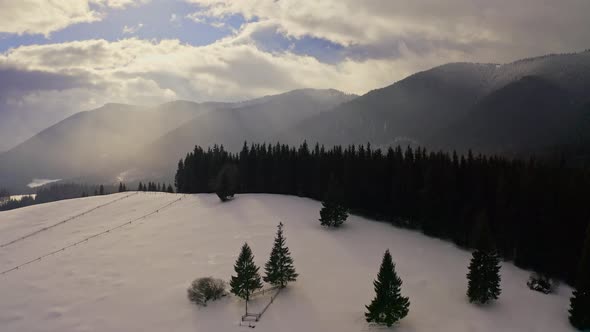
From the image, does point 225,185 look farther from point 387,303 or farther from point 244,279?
point 387,303

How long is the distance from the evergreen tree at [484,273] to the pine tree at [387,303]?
8.47 metres

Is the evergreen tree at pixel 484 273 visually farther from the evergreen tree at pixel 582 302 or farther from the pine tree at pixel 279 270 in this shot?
the pine tree at pixel 279 270

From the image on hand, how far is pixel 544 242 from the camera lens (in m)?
51.5

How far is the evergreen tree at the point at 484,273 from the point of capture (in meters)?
41.9

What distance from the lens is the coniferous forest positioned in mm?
50531

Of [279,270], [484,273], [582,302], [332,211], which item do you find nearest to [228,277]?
[279,270]

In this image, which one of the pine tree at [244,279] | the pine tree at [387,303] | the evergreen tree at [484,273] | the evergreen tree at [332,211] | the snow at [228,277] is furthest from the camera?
the evergreen tree at [332,211]

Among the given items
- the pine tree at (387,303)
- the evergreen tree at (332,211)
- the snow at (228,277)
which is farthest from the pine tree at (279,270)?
the evergreen tree at (332,211)

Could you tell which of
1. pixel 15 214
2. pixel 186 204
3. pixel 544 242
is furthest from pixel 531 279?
pixel 15 214

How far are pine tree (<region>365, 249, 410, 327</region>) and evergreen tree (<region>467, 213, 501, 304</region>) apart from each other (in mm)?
8473

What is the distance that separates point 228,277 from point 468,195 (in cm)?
3954

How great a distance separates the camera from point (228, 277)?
5000cm

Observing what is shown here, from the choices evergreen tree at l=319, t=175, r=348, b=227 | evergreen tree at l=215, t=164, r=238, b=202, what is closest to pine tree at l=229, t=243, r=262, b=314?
evergreen tree at l=319, t=175, r=348, b=227

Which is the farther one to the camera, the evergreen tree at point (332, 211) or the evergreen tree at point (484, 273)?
the evergreen tree at point (332, 211)
